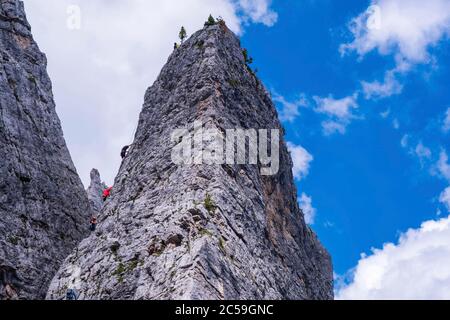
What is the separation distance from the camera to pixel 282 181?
4491 centimetres

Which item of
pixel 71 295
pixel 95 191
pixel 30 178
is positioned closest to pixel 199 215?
pixel 71 295

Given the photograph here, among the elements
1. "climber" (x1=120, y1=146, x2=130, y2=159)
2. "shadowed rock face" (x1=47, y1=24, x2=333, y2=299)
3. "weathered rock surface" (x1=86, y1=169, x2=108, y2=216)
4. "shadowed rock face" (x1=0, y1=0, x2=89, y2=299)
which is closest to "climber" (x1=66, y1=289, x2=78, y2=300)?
"shadowed rock face" (x1=47, y1=24, x2=333, y2=299)

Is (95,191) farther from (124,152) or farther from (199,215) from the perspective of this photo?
(199,215)

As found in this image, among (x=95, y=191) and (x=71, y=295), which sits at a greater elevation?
(x=95, y=191)

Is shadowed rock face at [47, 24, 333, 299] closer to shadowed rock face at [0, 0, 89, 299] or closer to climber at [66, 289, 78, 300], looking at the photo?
climber at [66, 289, 78, 300]

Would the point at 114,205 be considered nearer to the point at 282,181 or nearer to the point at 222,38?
the point at 282,181

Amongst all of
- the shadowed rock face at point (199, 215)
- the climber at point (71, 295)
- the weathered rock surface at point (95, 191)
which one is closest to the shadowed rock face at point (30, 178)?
the shadowed rock face at point (199, 215)

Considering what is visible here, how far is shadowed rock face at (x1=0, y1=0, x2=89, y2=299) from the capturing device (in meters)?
35.2

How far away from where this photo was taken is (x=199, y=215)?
97.3 feet

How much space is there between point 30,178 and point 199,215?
15403 mm

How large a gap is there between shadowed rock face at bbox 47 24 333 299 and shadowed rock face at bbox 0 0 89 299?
320 cm

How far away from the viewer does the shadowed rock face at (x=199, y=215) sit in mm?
27328

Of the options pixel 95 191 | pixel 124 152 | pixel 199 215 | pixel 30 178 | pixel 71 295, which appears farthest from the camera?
pixel 95 191

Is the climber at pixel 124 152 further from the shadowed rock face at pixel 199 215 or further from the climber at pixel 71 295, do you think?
the climber at pixel 71 295
